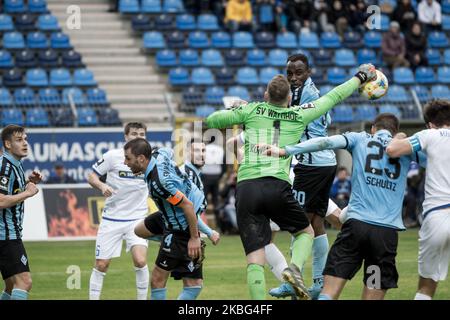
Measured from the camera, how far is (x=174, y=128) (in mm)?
25125

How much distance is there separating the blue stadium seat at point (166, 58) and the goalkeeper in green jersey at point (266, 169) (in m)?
18.5

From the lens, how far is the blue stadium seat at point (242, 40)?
30359mm

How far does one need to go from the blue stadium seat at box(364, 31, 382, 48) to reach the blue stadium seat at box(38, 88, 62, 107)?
36.3 ft

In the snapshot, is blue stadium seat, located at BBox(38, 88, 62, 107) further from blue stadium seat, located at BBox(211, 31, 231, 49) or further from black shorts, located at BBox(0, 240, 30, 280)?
black shorts, located at BBox(0, 240, 30, 280)

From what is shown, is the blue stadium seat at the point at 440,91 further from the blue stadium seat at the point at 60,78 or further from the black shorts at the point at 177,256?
the black shorts at the point at 177,256

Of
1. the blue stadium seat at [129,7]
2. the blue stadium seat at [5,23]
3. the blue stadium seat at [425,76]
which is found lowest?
the blue stadium seat at [425,76]

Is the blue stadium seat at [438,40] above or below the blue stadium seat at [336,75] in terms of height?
above

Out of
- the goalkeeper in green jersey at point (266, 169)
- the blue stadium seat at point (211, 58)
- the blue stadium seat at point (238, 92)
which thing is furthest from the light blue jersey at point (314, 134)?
the blue stadium seat at point (211, 58)

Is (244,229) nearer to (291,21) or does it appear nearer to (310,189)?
(310,189)

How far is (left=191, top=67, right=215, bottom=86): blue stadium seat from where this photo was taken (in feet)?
93.8

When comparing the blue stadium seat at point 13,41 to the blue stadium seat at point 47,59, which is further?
the blue stadium seat at point 13,41

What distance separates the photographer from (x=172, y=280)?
16.6 m

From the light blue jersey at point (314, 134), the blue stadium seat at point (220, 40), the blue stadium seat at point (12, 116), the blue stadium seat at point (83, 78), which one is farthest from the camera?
the blue stadium seat at point (220, 40)
